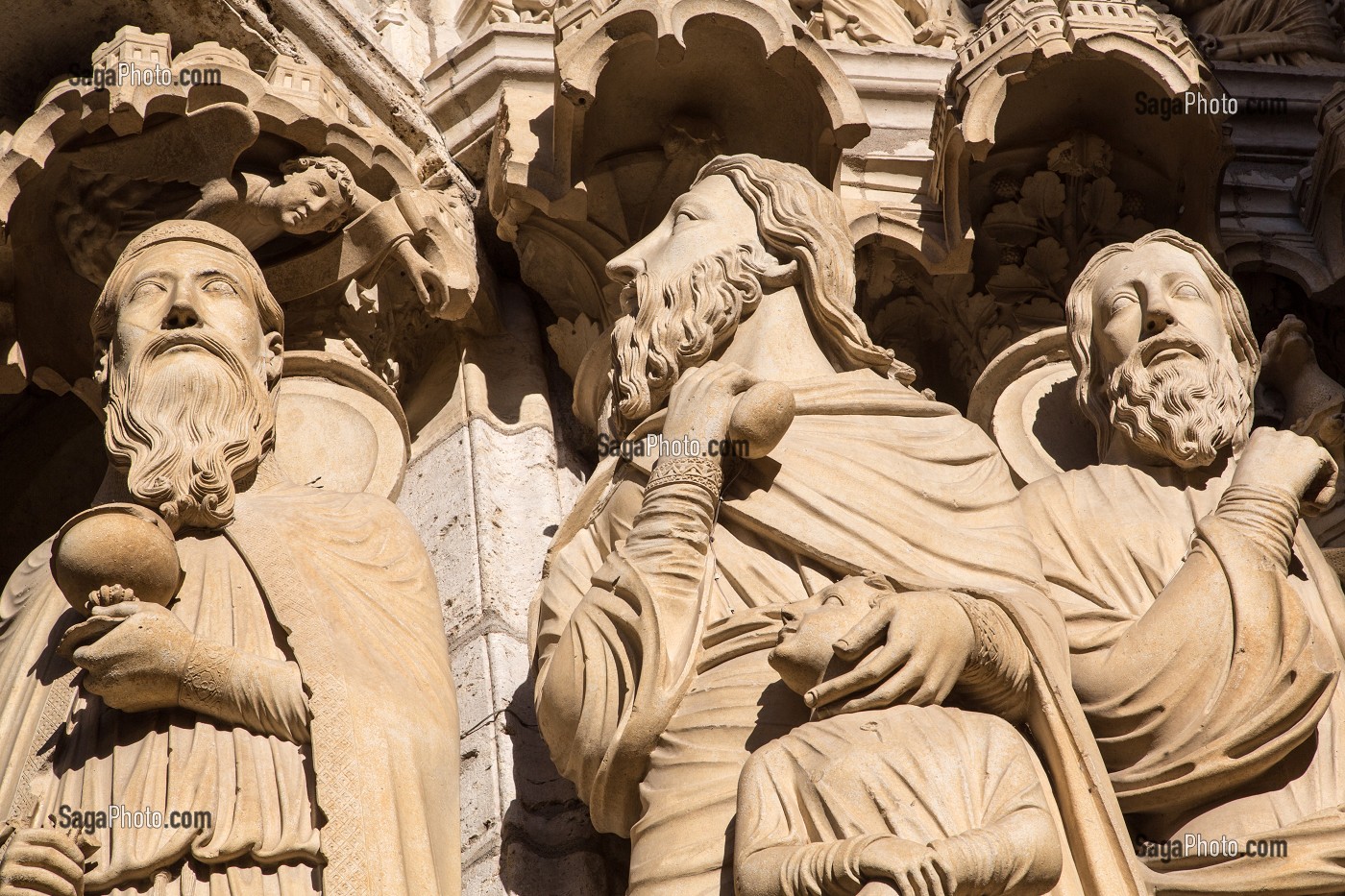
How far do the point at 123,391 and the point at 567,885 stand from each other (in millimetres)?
1270

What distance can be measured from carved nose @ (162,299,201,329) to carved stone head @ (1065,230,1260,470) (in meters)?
1.85

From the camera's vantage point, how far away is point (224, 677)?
3.96 m

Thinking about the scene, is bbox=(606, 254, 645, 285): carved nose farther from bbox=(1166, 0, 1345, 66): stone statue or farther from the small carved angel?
bbox=(1166, 0, 1345, 66): stone statue

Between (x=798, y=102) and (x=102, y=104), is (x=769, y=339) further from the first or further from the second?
(x=102, y=104)

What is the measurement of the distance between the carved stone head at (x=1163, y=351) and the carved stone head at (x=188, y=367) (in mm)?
1713

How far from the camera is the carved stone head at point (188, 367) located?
14.4ft

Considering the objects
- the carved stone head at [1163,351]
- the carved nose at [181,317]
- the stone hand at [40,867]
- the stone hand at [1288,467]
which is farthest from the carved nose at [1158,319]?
the stone hand at [40,867]

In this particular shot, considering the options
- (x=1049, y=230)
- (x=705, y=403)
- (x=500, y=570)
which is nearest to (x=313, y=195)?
(x=500, y=570)

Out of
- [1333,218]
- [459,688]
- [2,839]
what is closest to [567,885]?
[459,688]

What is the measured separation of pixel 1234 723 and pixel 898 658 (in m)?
0.69

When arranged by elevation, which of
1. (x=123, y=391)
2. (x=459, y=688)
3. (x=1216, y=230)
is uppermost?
(x=1216, y=230)

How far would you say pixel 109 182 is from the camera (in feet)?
17.1

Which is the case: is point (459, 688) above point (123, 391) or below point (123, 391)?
below

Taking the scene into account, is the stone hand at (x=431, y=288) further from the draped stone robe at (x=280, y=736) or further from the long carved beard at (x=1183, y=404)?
the long carved beard at (x=1183, y=404)
